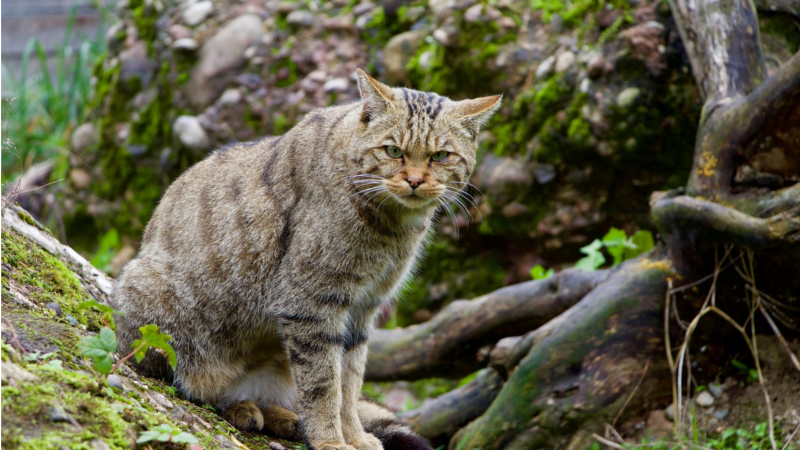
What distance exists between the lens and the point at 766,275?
3.42 meters

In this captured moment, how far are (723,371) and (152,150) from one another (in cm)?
578

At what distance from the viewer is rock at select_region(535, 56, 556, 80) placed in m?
5.53

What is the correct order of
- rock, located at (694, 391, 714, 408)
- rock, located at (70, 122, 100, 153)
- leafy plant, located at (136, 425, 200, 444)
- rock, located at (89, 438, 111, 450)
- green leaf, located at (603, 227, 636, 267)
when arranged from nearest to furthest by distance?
rock, located at (89, 438, 111, 450)
leafy plant, located at (136, 425, 200, 444)
rock, located at (694, 391, 714, 408)
green leaf, located at (603, 227, 636, 267)
rock, located at (70, 122, 100, 153)

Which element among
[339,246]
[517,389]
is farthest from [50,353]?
[517,389]

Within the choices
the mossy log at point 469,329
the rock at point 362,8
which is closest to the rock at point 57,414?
the mossy log at point 469,329

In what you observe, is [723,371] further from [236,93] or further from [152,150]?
[152,150]

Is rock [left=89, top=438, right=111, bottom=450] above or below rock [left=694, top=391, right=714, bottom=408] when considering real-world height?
above

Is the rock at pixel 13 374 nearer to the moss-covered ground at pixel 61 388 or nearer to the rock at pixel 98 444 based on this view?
the moss-covered ground at pixel 61 388

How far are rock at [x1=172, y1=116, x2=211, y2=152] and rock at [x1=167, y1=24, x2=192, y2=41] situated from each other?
1.02 m

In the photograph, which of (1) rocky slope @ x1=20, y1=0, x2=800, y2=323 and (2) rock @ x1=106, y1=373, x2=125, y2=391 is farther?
(1) rocky slope @ x1=20, y1=0, x2=800, y2=323

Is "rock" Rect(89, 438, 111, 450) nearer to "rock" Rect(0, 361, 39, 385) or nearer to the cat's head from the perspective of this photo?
"rock" Rect(0, 361, 39, 385)

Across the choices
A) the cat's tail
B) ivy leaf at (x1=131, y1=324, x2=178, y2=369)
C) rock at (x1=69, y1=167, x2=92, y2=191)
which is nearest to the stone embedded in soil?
ivy leaf at (x1=131, y1=324, x2=178, y2=369)

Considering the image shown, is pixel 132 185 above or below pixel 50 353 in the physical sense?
below

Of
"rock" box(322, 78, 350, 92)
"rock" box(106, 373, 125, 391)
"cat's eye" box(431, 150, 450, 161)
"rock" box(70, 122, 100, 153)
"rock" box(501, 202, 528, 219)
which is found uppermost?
"cat's eye" box(431, 150, 450, 161)
